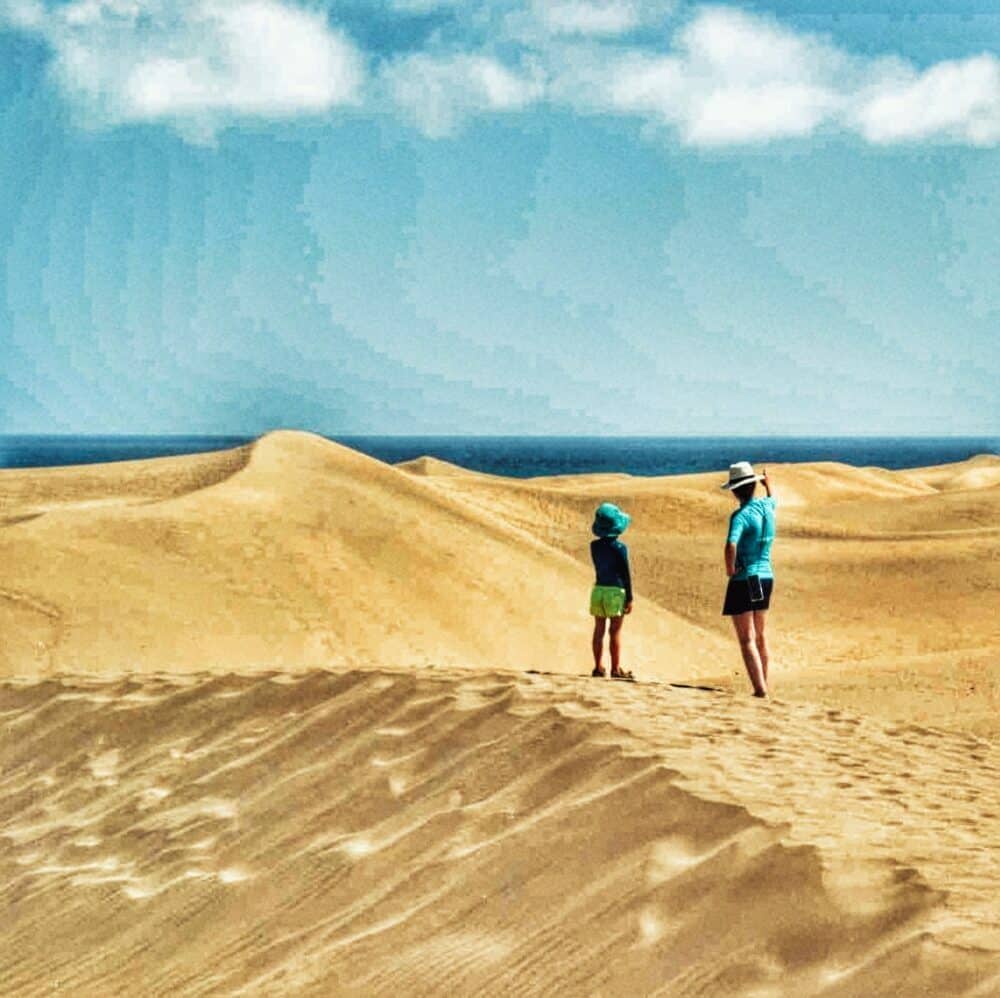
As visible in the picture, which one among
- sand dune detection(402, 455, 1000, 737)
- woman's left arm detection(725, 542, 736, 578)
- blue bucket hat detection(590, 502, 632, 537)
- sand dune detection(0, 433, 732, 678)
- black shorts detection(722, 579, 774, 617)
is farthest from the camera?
sand dune detection(0, 433, 732, 678)

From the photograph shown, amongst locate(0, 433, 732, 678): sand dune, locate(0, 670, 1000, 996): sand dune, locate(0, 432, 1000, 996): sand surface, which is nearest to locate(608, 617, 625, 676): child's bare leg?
locate(0, 432, 1000, 996): sand surface

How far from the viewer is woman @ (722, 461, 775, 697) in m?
9.12

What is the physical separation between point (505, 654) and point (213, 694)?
8763 mm

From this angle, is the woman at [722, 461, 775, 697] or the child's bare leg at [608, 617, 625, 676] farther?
the child's bare leg at [608, 617, 625, 676]

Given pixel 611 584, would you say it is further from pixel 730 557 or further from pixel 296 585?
pixel 296 585

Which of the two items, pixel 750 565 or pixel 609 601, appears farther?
pixel 609 601

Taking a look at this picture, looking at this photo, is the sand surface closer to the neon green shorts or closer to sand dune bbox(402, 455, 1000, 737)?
sand dune bbox(402, 455, 1000, 737)

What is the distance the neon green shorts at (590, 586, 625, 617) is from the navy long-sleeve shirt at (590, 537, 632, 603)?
0.12 feet

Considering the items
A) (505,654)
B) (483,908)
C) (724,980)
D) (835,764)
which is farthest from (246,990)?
(505,654)

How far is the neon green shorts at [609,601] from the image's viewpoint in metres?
10.2

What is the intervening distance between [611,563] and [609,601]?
0.85 ft

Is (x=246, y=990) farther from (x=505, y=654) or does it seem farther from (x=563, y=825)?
(x=505, y=654)

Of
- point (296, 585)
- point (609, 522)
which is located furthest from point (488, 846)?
point (296, 585)

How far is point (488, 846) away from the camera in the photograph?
6309 mm
